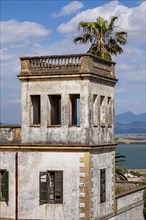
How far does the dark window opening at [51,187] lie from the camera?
25.4 metres

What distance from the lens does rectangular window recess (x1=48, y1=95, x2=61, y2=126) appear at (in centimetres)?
2606

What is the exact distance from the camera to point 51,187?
25.5 m

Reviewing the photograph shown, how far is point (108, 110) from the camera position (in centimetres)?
2780

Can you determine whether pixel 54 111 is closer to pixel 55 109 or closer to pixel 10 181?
pixel 55 109

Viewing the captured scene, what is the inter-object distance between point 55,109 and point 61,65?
7.27 feet

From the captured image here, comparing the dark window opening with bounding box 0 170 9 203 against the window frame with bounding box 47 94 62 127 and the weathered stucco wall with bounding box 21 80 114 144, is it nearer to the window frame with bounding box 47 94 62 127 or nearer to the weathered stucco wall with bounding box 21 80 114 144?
the weathered stucco wall with bounding box 21 80 114 144

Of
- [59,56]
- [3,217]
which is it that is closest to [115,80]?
[59,56]

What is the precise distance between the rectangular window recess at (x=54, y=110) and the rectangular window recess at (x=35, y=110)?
59 cm

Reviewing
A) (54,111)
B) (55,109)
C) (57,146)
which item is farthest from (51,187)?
(55,109)

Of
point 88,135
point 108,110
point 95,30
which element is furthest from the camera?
point 95,30

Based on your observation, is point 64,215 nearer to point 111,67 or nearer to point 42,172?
point 42,172

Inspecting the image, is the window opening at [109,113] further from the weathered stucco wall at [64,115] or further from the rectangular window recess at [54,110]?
the rectangular window recess at [54,110]

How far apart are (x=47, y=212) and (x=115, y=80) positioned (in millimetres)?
7200

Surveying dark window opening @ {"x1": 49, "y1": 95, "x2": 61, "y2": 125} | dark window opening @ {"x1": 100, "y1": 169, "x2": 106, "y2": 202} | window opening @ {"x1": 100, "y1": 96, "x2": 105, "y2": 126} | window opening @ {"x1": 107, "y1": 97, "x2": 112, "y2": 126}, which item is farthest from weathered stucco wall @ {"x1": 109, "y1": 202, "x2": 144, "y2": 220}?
dark window opening @ {"x1": 49, "y1": 95, "x2": 61, "y2": 125}
